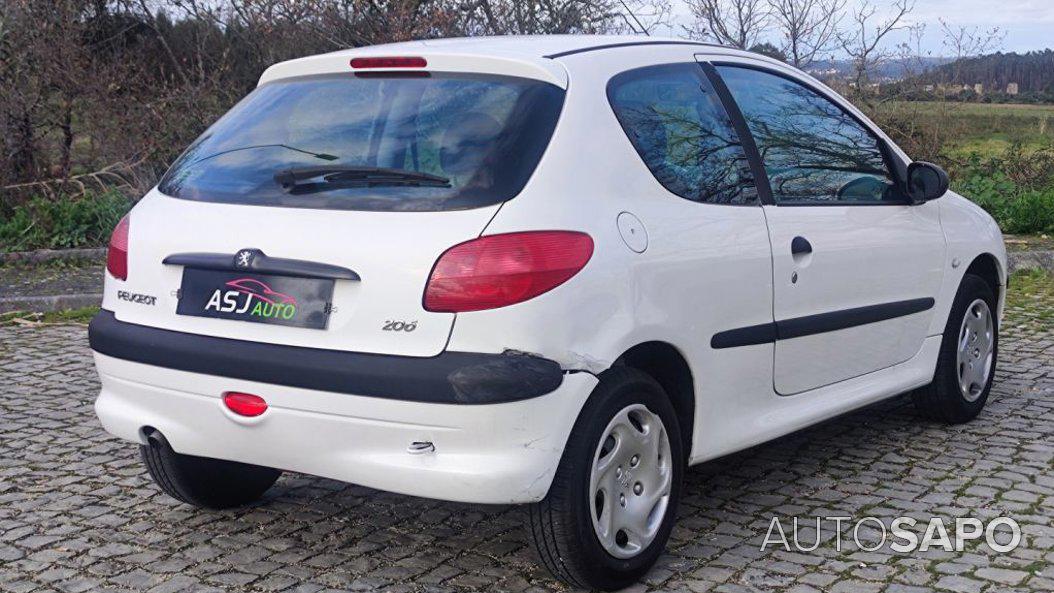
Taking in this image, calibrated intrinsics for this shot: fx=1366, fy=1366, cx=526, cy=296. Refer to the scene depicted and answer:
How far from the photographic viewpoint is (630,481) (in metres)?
4.30

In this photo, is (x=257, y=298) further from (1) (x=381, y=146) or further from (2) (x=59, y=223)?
(2) (x=59, y=223)

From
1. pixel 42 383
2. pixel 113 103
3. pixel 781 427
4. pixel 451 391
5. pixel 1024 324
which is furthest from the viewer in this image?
pixel 113 103

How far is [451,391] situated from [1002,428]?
11.5ft

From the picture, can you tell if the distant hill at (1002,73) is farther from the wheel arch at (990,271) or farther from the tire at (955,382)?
the tire at (955,382)

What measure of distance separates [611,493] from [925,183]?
7.89 feet

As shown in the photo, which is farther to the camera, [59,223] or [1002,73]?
[1002,73]

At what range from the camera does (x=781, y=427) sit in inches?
194

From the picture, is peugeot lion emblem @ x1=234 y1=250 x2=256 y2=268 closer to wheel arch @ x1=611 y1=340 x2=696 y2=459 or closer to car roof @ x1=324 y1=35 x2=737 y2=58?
car roof @ x1=324 y1=35 x2=737 y2=58

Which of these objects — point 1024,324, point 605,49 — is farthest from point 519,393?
point 1024,324

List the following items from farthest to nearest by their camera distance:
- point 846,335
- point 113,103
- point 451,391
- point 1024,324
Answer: point 113,103 → point 1024,324 → point 846,335 → point 451,391

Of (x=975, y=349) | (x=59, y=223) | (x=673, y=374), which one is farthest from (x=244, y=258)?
(x=59, y=223)

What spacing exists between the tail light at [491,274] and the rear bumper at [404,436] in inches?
11.2

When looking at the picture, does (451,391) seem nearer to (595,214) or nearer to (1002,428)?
(595,214)

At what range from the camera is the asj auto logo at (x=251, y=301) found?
4.00 meters
